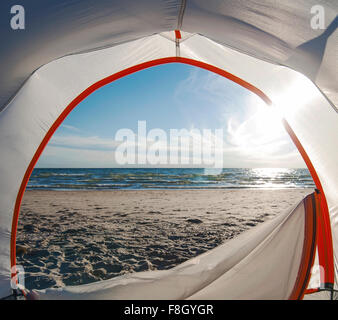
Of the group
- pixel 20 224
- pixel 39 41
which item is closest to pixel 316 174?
pixel 39 41

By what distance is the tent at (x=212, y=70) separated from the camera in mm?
1503

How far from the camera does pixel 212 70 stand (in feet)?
9.31

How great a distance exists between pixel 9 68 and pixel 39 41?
28 centimetres

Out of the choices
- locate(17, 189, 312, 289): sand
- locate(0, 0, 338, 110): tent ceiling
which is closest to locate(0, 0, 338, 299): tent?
locate(0, 0, 338, 110): tent ceiling

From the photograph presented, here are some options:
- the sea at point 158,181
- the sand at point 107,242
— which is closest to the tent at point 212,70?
the sand at point 107,242

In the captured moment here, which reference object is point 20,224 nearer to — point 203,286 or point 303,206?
point 203,286

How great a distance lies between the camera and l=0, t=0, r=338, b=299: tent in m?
1.50
